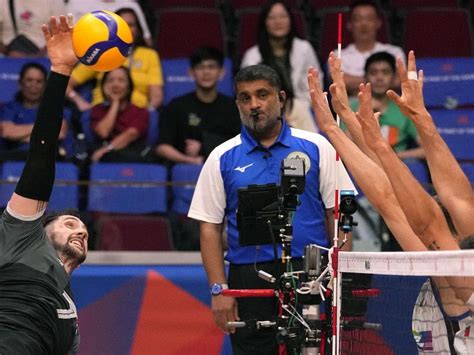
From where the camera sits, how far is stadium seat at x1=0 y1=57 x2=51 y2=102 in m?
11.6

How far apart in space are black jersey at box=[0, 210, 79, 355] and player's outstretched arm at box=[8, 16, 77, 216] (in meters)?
0.13

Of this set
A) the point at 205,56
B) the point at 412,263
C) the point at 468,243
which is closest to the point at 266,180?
the point at 412,263

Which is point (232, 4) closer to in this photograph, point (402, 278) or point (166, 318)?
point (166, 318)

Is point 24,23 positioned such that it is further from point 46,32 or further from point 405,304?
point 405,304

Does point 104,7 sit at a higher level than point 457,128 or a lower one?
higher

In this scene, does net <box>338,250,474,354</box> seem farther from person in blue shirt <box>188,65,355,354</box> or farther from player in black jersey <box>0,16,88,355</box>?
player in black jersey <box>0,16,88,355</box>

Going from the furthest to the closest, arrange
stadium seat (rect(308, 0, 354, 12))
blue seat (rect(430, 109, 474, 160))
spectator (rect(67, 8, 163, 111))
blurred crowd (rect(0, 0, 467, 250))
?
stadium seat (rect(308, 0, 354, 12)) < spectator (rect(67, 8, 163, 111)) < blue seat (rect(430, 109, 474, 160)) < blurred crowd (rect(0, 0, 467, 250))

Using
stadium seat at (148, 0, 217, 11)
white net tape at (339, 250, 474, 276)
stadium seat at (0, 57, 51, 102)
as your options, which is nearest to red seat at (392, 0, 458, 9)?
stadium seat at (148, 0, 217, 11)

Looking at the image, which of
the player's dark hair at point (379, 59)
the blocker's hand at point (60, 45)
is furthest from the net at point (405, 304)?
the player's dark hair at point (379, 59)

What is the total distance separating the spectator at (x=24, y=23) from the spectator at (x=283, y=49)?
2240 millimetres

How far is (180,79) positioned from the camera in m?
12.0

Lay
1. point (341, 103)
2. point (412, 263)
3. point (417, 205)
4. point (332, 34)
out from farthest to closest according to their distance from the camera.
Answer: point (332, 34), point (341, 103), point (417, 205), point (412, 263)

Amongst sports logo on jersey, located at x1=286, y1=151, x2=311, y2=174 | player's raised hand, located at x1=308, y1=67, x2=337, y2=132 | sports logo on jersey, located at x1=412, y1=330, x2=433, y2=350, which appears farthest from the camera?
sports logo on jersey, located at x1=286, y1=151, x2=311, y2=174

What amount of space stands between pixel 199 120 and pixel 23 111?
168 centimetres
